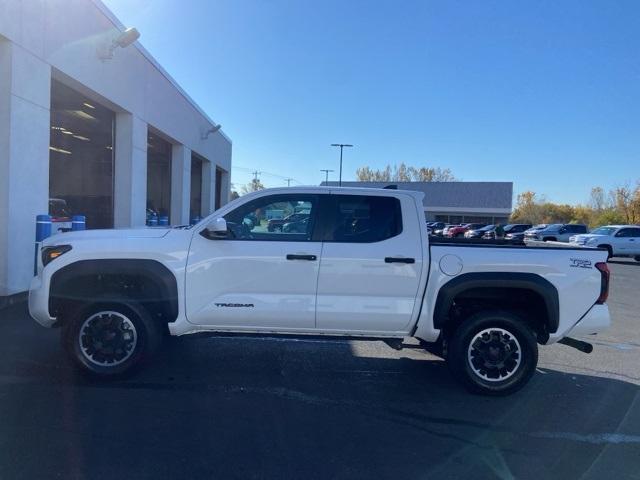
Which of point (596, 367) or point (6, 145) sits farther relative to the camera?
point (6, 145)

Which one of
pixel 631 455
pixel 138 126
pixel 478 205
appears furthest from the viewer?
pixel 478 205

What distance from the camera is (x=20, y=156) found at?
883 centimetres

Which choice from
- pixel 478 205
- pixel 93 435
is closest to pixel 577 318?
pixel 93 435

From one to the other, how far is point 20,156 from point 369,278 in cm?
722

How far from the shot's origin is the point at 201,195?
1161 inches

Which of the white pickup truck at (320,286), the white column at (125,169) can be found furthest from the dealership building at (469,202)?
the white pickup truck at (320,286)

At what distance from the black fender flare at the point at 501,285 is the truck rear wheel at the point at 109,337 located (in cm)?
295

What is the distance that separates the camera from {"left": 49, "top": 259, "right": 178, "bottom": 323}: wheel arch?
16.3 ft

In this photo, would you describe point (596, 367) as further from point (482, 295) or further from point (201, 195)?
point (201, 195)

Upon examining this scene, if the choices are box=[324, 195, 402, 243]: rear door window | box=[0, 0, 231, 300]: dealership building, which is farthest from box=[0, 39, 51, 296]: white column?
box=[324, 195, 402, 243]: rear door window

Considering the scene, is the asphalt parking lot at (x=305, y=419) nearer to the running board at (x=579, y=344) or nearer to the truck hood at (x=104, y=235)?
the running board at (x=579, y=344)

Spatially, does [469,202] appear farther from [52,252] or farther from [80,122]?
[52,252]

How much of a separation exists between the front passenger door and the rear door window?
27 cm

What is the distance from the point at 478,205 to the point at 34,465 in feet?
220
